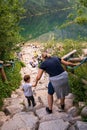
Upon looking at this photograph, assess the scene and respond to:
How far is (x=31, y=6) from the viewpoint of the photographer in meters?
140

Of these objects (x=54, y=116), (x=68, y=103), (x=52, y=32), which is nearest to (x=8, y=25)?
(x=68, y=103)

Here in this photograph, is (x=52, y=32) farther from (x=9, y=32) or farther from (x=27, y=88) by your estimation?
(x=27, y=88)

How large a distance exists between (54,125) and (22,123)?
1.05 m

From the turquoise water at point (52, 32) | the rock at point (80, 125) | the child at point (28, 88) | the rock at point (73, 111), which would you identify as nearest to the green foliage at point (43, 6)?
the turquoise water at point (52, 32)

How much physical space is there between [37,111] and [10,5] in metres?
8.41

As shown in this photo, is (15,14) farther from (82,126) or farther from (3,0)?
(82,126)

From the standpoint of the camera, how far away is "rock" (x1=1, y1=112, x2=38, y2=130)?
26.1ft

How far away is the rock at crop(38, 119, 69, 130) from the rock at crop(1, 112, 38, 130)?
9.9 inches

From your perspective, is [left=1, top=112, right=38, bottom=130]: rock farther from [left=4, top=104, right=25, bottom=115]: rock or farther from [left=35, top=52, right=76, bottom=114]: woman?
[left=35, top=52, right=76, bottom=114]: woman

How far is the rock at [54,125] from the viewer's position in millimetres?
7450

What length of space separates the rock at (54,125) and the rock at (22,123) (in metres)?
0.25

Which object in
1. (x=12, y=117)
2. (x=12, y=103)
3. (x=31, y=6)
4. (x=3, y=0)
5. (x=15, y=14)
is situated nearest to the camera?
(x=12, y=117)

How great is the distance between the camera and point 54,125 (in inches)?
300

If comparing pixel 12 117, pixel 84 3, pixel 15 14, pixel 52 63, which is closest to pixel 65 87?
pixel 52 63
